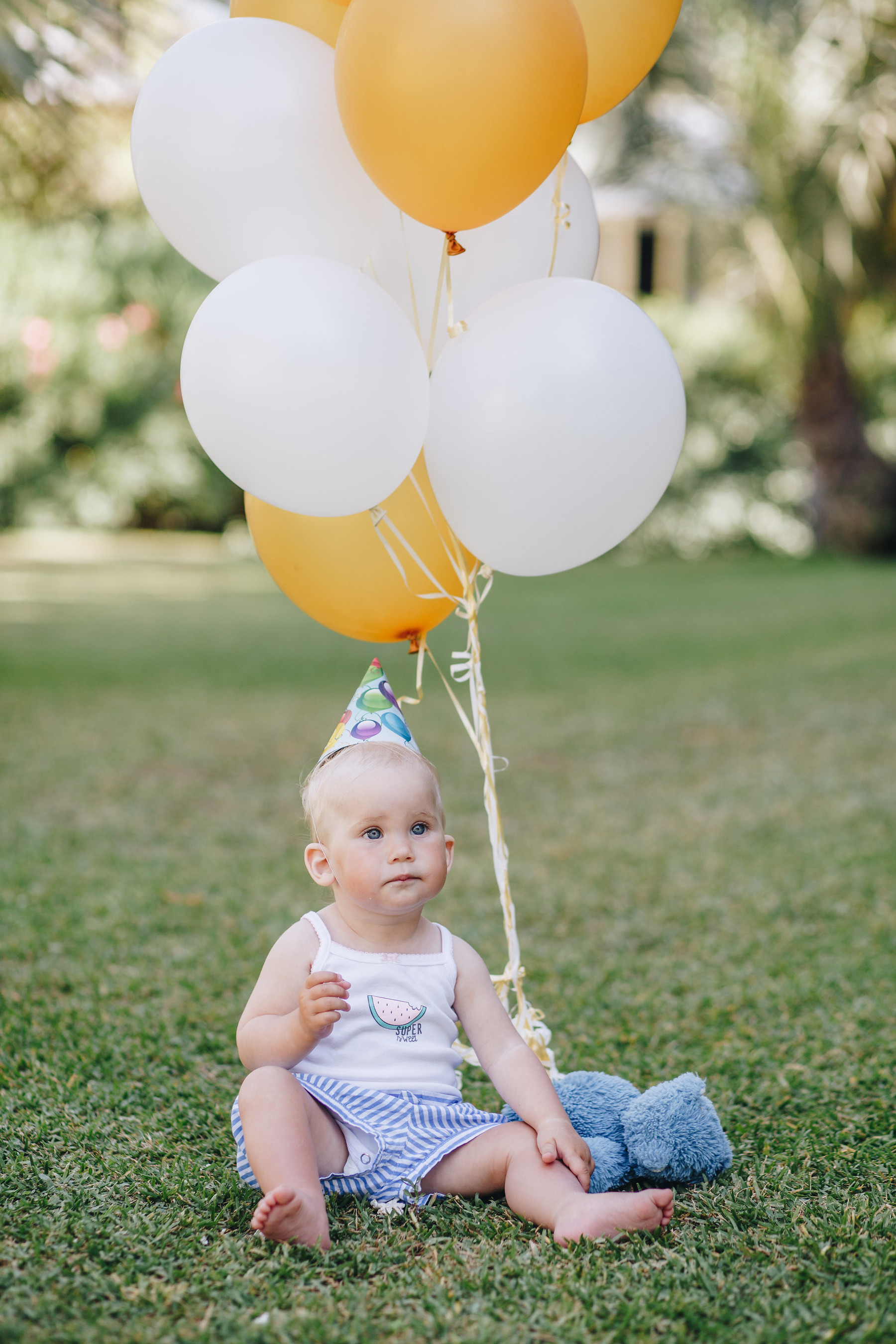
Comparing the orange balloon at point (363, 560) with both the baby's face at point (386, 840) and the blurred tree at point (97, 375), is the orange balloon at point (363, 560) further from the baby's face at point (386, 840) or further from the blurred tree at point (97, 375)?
the blurred tree at point (97, 375)

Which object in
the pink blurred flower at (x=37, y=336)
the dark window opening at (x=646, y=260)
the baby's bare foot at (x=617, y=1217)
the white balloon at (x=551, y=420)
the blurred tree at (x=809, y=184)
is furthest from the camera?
the dark window opening at (x=646, y=260)

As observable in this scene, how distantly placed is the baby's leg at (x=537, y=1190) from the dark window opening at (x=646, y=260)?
51.0 ft

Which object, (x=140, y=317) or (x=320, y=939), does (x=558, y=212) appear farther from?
(x=140, y=317)

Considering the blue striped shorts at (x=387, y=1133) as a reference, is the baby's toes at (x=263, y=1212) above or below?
above

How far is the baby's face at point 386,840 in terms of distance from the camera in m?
1.75

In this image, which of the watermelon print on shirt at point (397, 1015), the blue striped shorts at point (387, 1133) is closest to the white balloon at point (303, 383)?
the watermelon print on shirt at point (397, 1015)

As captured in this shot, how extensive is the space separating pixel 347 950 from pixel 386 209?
113 cm

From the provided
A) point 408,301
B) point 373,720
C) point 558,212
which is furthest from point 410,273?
point 373,720

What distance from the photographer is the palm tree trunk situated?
11906mm

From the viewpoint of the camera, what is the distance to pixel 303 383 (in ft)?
5.45

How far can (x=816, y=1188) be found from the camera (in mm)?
1728

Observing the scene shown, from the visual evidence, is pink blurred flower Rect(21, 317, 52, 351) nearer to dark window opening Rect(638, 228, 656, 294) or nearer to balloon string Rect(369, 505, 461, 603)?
balloon string Rect(369, 505, 461, 603)

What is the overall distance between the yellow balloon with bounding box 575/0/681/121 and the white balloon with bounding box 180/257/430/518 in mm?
533

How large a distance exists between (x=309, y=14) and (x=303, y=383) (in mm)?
719
